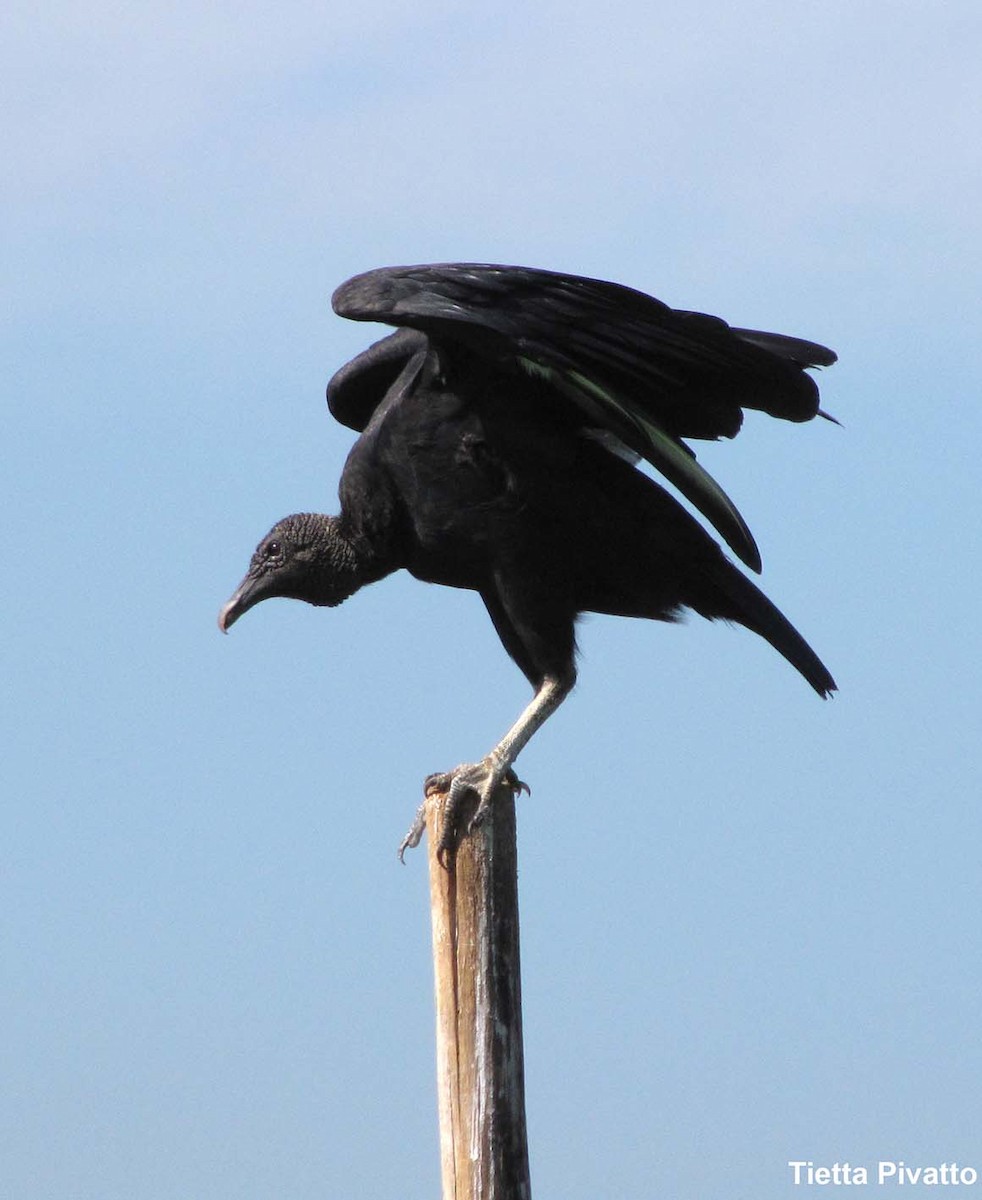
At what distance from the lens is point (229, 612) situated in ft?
17.4

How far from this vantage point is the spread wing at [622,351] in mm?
4340

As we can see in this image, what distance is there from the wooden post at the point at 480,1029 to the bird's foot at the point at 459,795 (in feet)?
0.22

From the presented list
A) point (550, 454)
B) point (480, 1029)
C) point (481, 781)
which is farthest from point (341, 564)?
point (480, 1029)

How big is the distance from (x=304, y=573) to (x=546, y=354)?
1239 millimetres

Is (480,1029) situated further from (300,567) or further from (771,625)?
(300,567)

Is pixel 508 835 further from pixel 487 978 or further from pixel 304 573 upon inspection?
pixel 304 573

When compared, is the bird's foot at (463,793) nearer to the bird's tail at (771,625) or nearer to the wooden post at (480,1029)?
the wooden post at (480,1029)

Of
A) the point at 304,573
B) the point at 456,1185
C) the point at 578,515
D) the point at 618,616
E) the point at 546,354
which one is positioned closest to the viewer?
the point at 456,1185

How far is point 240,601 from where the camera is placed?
5340 mm

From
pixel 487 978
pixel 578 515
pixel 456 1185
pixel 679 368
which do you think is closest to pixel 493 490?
pixel 578 515

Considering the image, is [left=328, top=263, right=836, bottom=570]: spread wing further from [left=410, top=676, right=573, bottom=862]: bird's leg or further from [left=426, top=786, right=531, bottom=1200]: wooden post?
[left=426, top=786, right=531, bottom=1200]: wooden post

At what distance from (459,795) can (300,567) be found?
124 centimetres

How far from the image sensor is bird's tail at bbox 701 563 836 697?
487cm

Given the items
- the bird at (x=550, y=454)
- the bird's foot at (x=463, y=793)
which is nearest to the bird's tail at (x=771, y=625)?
the bird at (x=550, y=454)
